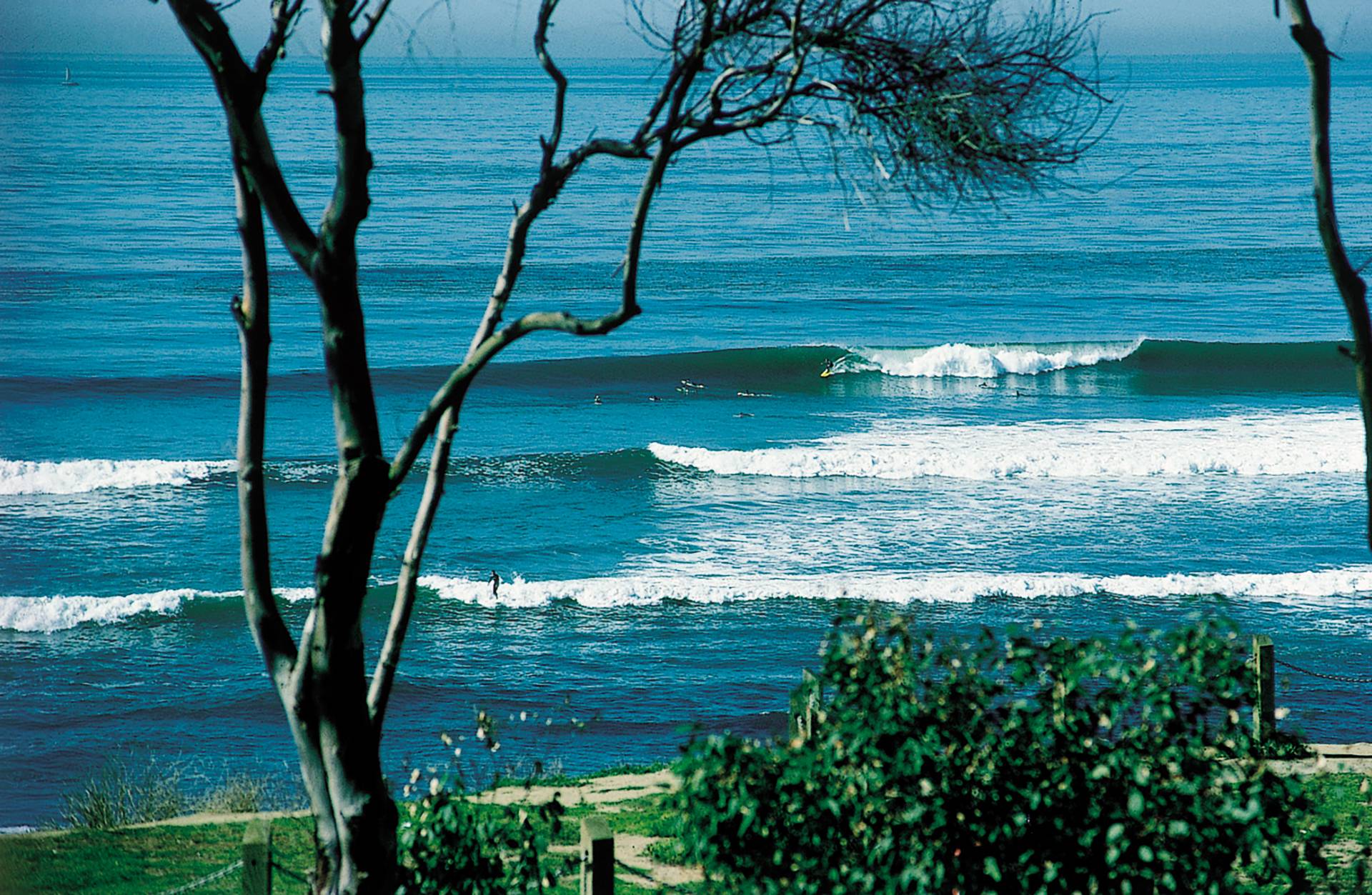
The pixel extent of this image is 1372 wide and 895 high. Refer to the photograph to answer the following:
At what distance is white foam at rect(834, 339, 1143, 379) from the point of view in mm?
33500

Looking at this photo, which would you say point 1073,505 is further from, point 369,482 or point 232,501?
point 369,482

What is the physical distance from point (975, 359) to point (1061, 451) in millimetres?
8325

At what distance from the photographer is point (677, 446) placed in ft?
86.6

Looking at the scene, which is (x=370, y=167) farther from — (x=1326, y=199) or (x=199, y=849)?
(x=199, y=849)

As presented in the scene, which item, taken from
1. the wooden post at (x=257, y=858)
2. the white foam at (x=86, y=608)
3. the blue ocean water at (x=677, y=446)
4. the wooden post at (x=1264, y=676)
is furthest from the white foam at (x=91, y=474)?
the wooden post at (x=257, y=858)

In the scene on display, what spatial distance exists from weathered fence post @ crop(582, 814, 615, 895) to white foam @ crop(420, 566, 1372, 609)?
1174 cm

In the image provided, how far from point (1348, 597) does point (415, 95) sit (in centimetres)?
11320

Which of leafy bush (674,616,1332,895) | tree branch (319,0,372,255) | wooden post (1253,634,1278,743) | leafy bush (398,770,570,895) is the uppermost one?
tree branch (319,0,372,255)

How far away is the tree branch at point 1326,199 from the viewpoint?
3166mm

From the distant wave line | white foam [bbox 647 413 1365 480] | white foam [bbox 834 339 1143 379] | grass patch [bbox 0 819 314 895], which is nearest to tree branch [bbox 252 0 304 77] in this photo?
grass patch [bbox 0 819 314 895]

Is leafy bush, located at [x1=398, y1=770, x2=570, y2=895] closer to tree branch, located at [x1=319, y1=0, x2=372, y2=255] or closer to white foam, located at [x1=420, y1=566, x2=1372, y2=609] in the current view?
tree branch, located at [x1=319, y1=0, x2=372, y2=255]

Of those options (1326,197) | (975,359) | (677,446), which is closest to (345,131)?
(1326,197)

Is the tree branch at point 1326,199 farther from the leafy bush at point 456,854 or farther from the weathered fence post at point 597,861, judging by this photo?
the weathered fence post at point 597,861

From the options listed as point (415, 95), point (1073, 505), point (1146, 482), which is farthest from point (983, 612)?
point (415, 95)
